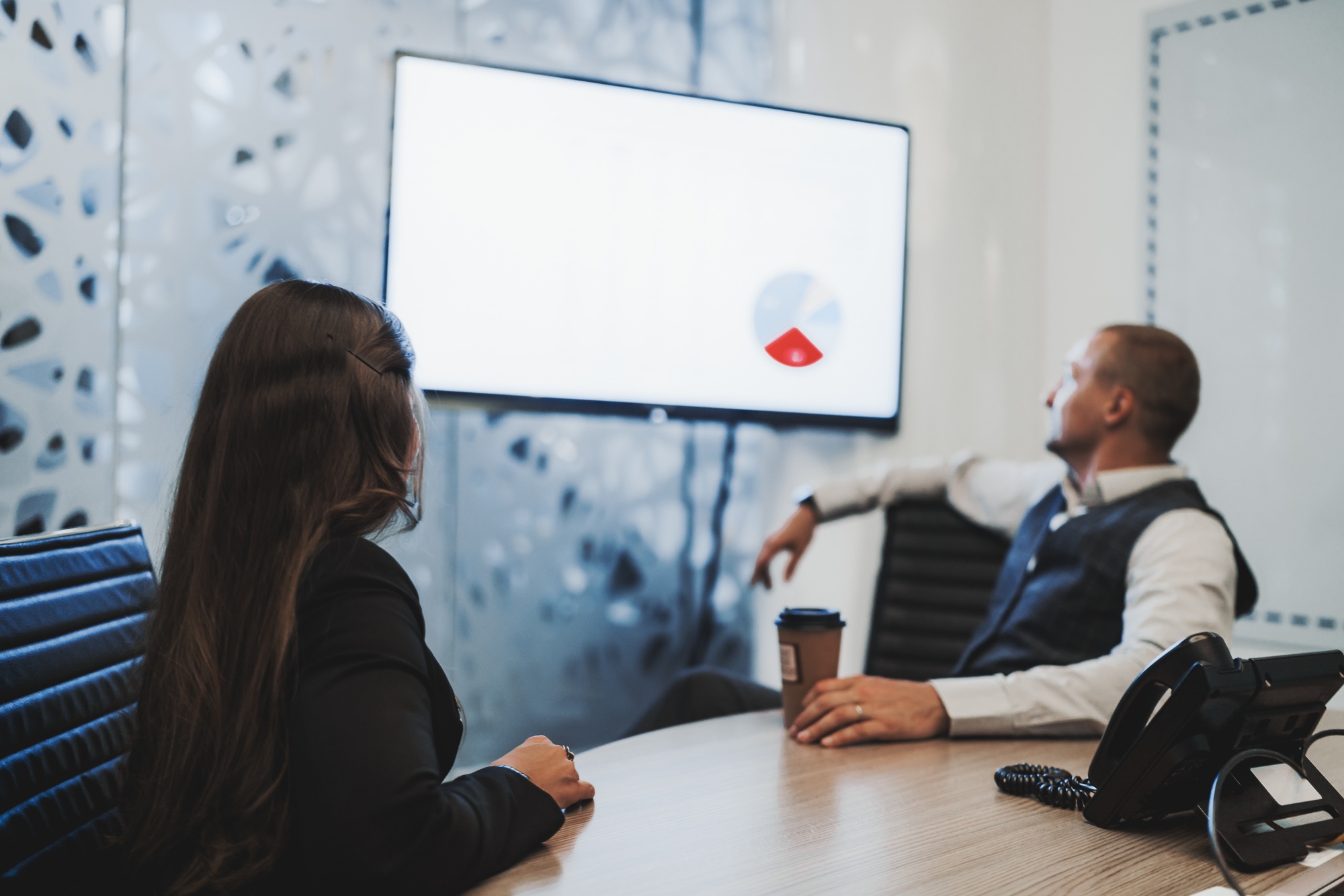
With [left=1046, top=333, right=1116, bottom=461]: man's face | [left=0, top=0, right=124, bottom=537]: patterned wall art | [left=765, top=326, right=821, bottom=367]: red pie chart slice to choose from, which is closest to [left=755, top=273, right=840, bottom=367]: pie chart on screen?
[left=765, top=326, right=821, bottom=367]: red pie chart slice

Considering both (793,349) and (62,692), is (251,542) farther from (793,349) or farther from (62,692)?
(793,349)

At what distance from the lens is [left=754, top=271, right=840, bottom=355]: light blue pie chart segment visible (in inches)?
87.5

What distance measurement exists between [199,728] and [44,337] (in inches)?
43.1

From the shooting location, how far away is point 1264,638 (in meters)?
2.29

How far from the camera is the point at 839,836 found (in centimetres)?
88

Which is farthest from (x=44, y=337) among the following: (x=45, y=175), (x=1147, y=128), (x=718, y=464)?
(x=1147, y=128)

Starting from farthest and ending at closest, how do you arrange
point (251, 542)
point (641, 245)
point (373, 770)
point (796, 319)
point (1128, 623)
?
point (796, 319) < point (641, 245) < point (1128, 623) < point (251, 542) < point (373, 770)

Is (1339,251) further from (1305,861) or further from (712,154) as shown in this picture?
(1305,861)

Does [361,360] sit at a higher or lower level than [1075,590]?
higher

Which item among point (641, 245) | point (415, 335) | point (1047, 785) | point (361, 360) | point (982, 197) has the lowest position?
point (1047, 785)

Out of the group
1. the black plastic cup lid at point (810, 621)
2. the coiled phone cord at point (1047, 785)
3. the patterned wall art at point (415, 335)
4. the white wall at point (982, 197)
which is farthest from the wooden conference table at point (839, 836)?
the white wall at point (982, 197)

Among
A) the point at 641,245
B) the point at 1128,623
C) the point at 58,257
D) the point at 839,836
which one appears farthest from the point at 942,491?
the point at 58,257

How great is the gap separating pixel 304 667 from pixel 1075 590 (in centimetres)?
130

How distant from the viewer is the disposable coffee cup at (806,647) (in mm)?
1204
